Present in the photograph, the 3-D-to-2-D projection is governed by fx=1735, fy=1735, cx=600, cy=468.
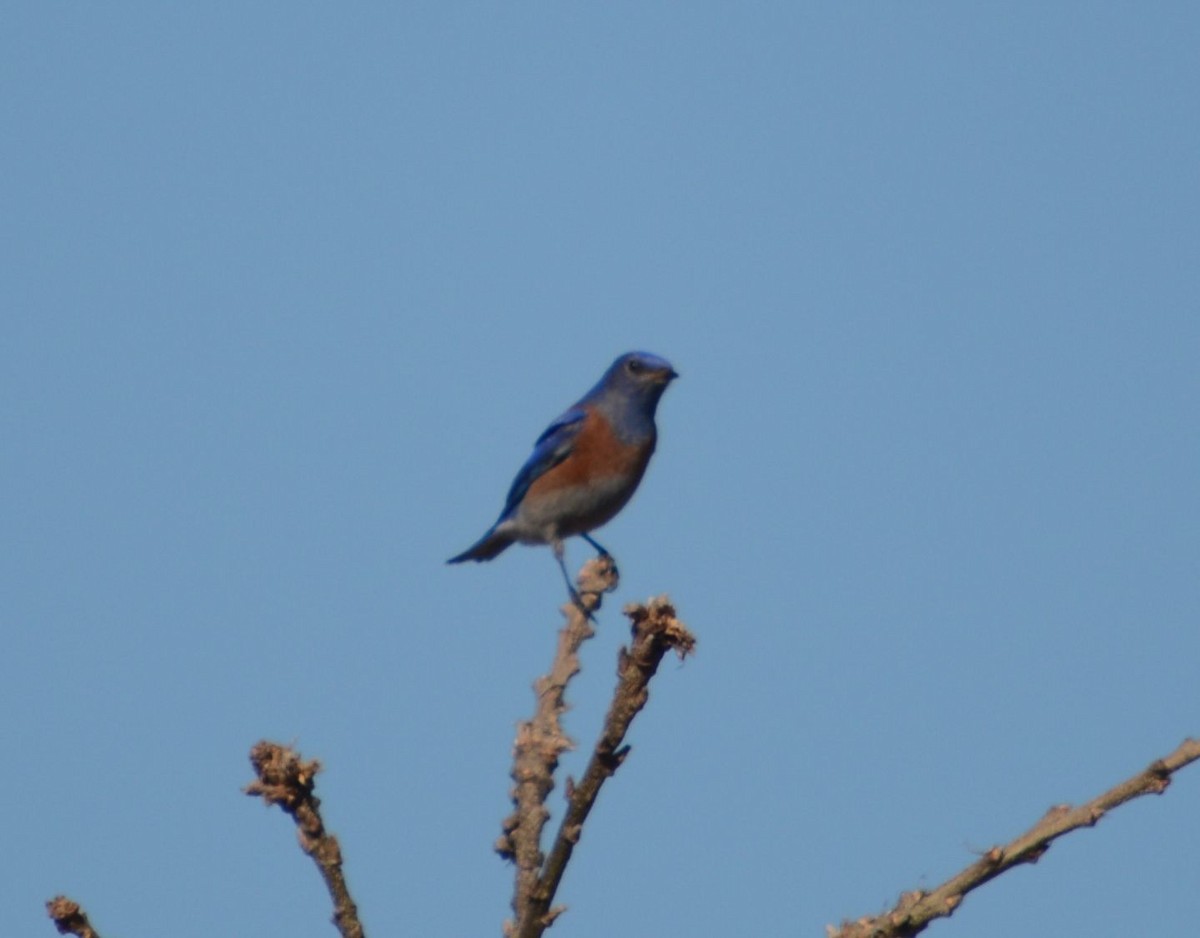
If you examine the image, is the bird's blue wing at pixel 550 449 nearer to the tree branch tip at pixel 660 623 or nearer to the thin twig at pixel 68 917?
the tree branch tip at pixel 660 623

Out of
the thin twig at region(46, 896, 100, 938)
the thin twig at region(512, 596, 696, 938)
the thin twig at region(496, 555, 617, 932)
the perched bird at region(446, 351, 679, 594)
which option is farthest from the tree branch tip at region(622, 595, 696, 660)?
the perched bird at region(446, 351, 679, 594)

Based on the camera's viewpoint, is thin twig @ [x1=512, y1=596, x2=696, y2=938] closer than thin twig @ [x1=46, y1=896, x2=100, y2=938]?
No

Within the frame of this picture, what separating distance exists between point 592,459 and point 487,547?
1.42 m

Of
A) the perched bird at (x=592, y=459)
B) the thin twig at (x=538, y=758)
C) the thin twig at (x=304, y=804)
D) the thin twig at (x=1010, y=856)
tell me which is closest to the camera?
the thin twig at (x=1010, y=856)

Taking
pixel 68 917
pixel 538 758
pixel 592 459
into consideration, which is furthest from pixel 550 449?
pixel 68 917

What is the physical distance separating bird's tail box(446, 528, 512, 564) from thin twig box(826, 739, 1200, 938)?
932 centimetres

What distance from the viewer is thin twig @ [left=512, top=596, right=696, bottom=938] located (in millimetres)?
4535

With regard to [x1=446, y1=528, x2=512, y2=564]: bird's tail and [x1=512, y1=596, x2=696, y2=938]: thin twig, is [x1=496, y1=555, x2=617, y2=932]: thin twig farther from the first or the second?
[x1=446, y1=528, x2=512, y2=564]: bird's tail

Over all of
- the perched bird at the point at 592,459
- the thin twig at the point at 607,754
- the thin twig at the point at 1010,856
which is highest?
the perched bird at the point at 592,459

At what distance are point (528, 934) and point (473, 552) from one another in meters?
9.08

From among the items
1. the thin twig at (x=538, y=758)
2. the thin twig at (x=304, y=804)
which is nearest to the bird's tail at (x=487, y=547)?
the thin twig at (x=538, y=758)

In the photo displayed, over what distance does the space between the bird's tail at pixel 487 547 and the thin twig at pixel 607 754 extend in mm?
8547

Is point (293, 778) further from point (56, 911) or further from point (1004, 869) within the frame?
point (1004, 869)

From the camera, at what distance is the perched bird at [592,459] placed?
12.5 meters
